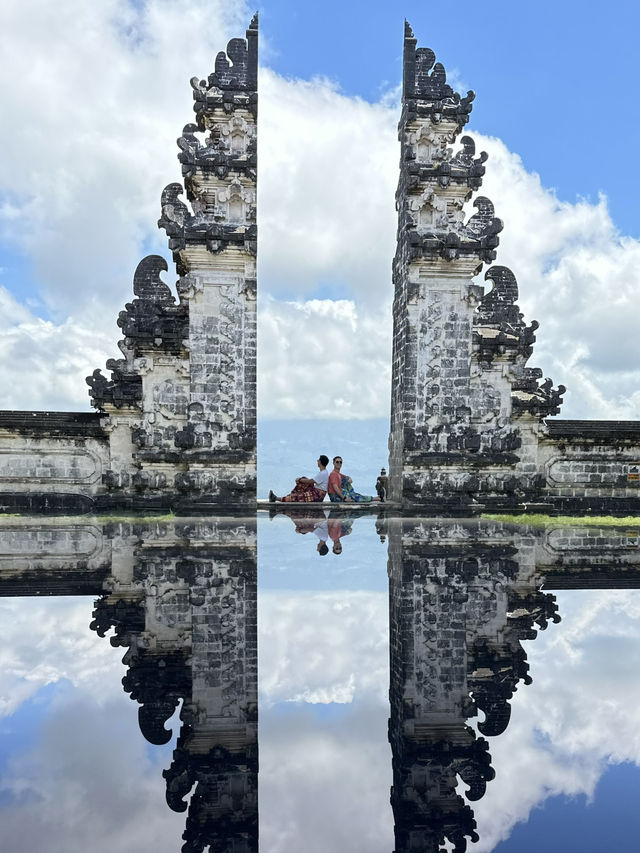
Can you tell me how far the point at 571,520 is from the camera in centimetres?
1459

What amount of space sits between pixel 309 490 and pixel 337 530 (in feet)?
15.9

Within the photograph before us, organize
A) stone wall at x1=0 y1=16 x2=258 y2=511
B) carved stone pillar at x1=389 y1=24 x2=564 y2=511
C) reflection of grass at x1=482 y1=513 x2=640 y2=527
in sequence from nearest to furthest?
reflection of grass at x1=482 y1=513 x2=640 y2=527 → stone wall at x1=0 y1=16 x2=258 y2=511 → carved stone pillar at x1=389 y1=24 x2=564 y2=511

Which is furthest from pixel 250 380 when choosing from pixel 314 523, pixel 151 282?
pixel 151 282

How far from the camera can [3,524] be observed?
12.7m

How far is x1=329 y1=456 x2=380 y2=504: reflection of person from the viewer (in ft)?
53.9

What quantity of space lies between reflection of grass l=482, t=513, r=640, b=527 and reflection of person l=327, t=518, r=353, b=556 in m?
3.11

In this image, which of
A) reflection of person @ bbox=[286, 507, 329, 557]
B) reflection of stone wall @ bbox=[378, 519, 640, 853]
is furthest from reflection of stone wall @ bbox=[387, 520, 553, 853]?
reflection of person @ bbox=[286, 507, 329, 557]

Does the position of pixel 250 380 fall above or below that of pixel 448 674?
above

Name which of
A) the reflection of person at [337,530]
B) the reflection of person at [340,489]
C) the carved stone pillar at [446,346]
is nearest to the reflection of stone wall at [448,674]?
the reflection of person at [337,530]

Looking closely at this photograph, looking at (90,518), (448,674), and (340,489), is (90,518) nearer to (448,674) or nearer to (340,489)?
(340,489)

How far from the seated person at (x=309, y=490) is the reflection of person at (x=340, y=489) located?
23 cm

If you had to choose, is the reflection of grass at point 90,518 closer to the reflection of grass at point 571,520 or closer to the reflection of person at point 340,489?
the reflection of person at point 340,489

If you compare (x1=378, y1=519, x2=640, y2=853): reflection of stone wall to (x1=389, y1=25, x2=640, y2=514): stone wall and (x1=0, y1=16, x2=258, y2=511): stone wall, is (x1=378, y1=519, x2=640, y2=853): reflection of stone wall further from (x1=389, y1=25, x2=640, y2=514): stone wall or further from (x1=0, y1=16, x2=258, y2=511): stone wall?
(x1=0, y1=16, x2=258, y2=511): stone wall

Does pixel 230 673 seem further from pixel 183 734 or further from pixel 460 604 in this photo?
Answer: pixel 460 604
